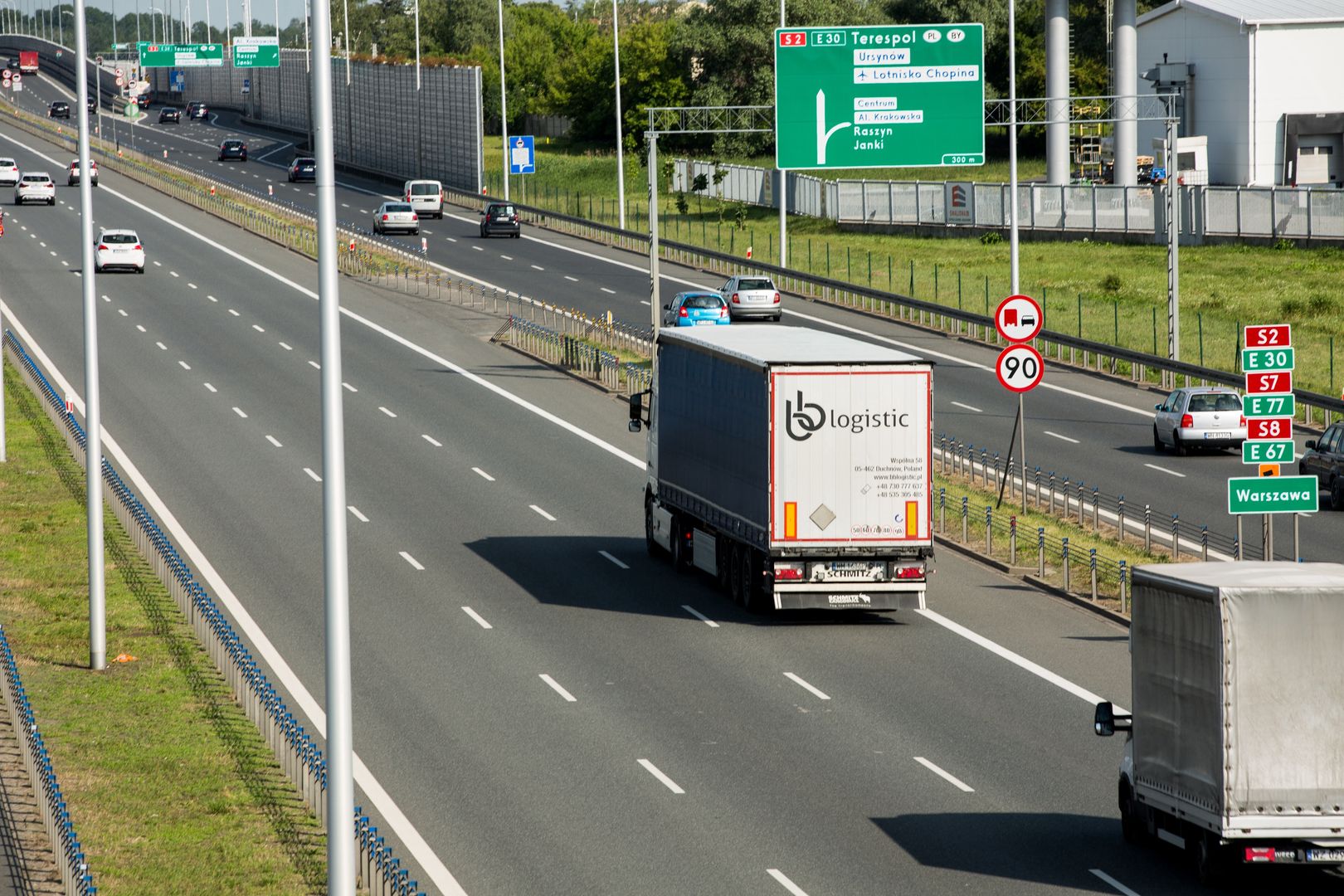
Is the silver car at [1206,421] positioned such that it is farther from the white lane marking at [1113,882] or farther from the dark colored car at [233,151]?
the dark colored car at [233,151]

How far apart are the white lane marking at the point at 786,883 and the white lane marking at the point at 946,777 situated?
334cm

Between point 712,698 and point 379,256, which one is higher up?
point 379,256

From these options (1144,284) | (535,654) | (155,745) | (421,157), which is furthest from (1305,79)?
(155,745)

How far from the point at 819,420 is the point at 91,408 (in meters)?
9.93

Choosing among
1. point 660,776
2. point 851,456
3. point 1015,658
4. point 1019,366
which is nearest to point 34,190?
point 1019,366

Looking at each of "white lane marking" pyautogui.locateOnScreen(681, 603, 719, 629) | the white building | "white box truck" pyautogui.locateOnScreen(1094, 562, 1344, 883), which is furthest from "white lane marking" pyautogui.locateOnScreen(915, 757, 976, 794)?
the white building

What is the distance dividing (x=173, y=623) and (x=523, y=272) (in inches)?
1851

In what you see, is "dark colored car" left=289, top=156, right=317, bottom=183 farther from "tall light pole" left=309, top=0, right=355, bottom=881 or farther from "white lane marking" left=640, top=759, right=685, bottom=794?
"tall light pole" left=309, top=0, right=355, bottom=881

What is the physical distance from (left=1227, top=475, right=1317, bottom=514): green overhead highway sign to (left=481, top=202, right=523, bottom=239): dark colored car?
214ft

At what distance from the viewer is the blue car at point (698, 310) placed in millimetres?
57312

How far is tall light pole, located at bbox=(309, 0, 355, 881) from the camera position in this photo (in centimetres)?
1244

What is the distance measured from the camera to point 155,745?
21375mm

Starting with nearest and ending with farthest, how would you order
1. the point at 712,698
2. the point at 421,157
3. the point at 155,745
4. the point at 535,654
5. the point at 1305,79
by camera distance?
the point at 155,745
the point at 712,698
the point at 535,654
the point at 1305,79
the point at 421,157

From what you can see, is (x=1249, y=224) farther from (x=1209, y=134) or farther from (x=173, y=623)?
(x=173, y=623)
